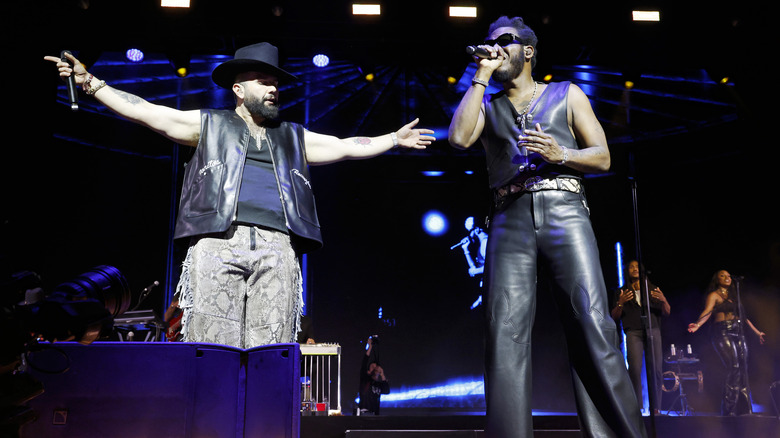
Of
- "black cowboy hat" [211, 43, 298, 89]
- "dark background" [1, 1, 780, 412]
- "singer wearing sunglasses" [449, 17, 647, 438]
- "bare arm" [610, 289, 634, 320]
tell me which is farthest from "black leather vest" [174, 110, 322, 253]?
"bare arm" [610, 289, 634, 320]

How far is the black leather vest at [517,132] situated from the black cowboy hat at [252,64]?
123 centimetres

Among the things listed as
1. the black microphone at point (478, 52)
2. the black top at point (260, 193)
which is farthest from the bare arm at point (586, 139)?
the black top at point (260, 193)

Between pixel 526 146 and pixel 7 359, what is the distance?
1999mm

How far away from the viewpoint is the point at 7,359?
64.1 inches

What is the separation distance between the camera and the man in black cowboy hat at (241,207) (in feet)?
9.51

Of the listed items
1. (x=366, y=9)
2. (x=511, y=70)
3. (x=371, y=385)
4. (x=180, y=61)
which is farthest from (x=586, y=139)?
(x=371, y=385)

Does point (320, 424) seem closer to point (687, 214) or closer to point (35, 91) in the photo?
point (35, 91)

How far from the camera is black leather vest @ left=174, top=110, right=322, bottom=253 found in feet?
9.75

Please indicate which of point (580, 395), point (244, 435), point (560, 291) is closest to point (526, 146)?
point (560, 291)

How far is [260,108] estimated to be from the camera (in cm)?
333

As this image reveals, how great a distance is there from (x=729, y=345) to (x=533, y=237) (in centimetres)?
707

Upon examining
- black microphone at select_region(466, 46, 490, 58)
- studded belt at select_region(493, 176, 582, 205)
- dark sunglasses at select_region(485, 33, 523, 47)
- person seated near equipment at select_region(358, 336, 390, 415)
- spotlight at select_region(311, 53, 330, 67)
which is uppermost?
spotlight at select_region(311, 53, 330, 67)

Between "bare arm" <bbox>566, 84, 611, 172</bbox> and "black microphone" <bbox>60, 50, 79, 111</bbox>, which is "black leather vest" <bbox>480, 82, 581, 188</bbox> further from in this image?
"black microphone" <bbox>60, 50, 79, 111</bbox>

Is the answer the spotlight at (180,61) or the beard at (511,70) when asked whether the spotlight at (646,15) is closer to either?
the beard at (511,70)
